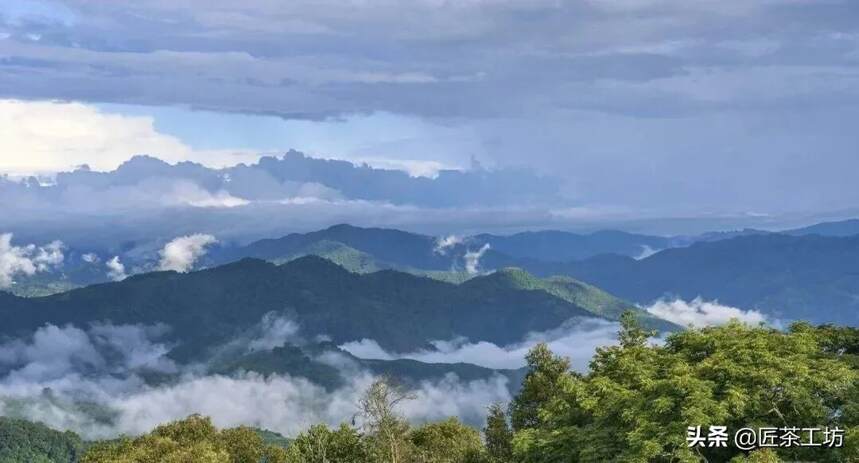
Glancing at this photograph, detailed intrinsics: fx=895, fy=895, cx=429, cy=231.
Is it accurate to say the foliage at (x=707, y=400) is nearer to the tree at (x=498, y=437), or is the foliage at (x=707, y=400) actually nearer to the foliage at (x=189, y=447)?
the tree at (x=498, y=437)

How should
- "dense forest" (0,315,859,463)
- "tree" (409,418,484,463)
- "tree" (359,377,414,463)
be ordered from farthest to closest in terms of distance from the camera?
"tree" (409,418,484,463), "tree" (359,377,414,463), "dense forest" (0,315,859,463)

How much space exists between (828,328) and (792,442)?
34215mm

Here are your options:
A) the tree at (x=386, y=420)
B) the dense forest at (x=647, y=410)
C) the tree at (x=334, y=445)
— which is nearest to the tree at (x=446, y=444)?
the dense forest at (x=647, y=410)

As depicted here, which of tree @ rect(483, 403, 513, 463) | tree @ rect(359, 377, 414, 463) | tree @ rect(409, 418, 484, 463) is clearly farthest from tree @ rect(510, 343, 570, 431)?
tree @ rect(359, 377, 414, 463)

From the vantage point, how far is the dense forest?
57.7 meters

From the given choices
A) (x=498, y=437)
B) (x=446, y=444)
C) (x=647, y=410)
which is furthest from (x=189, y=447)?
(x=647, y=410)

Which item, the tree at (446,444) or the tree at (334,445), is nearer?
the tree at (446,444)

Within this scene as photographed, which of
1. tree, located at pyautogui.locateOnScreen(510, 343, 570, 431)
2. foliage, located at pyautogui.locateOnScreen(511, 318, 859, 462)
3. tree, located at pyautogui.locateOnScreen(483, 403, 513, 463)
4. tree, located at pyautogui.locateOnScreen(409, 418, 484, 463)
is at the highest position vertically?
foliage, located at pyautogui.locateOnScreen(511, 318, 859, 462)

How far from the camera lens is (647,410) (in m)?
61.7

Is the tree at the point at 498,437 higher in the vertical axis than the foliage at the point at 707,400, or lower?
lower

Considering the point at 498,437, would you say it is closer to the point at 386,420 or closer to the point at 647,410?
the point at 386,420

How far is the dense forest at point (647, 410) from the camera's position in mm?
57719

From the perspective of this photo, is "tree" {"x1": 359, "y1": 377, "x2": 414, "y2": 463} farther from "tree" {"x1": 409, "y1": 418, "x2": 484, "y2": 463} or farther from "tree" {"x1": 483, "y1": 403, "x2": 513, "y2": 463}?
"tree" {"x1": 483, "y1": 403, "x2": 513, "y2": 463}

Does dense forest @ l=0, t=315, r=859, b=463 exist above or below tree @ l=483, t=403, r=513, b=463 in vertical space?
above
